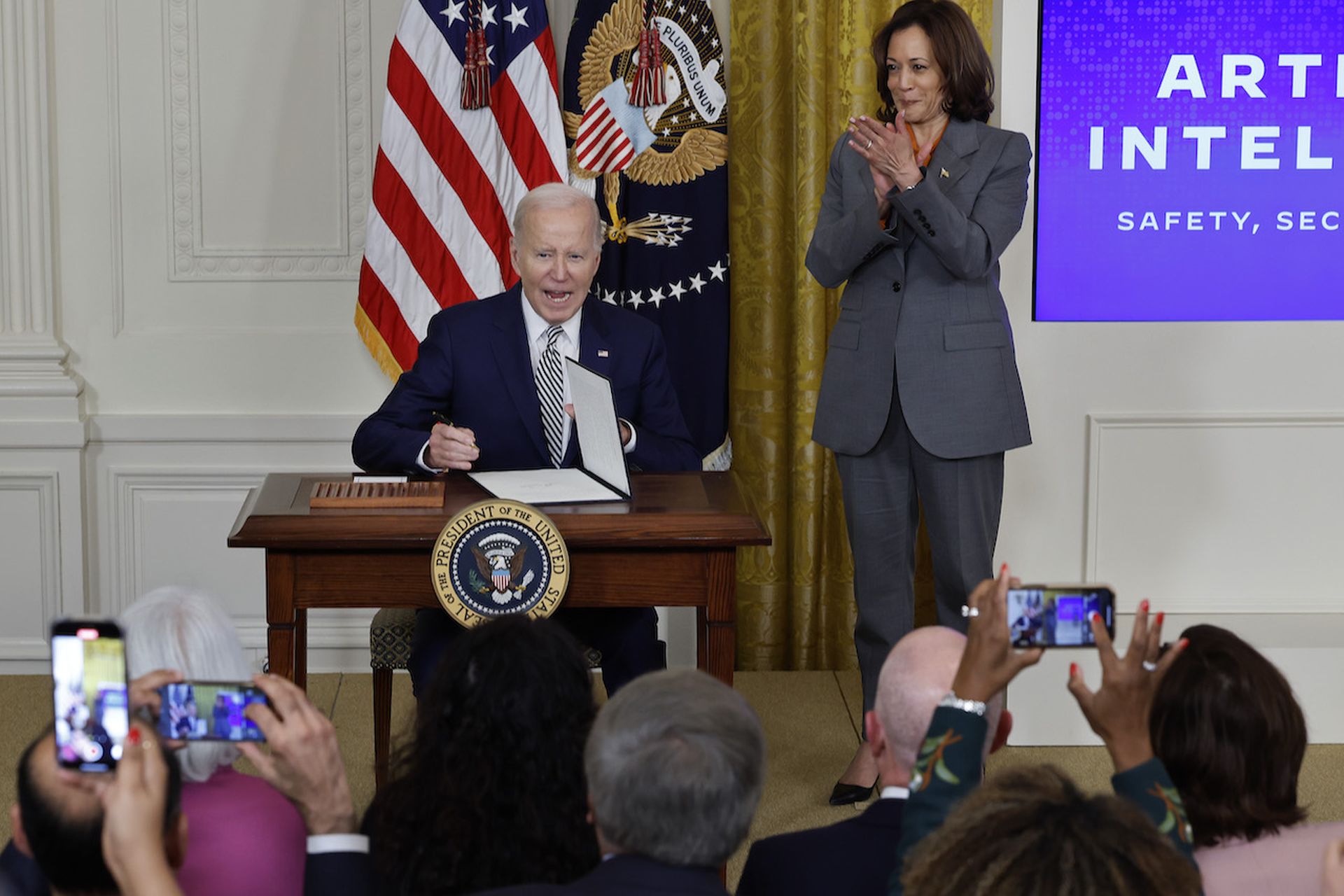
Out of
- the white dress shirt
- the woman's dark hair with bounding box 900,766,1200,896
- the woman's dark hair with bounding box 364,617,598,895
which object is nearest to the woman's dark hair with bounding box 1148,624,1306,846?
the woman's dark hair with bounding box 900,766,1200,896

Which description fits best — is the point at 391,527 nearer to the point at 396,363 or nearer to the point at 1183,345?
the point at 396,363

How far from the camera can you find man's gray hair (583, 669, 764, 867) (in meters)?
1.38

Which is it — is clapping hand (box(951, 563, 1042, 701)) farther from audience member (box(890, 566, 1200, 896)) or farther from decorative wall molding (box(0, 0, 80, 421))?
decorative wall molding (box(0, 0, 80, 421))

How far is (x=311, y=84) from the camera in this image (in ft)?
14.0

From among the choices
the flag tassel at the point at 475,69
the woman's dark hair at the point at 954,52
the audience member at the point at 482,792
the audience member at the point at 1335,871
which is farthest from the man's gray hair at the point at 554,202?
the audience member at the point at 1335,871

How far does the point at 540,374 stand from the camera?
3209mm

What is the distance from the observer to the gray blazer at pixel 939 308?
322 centimetres

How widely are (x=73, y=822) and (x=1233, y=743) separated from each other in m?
1.15

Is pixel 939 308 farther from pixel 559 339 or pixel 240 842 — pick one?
pixel 240 842

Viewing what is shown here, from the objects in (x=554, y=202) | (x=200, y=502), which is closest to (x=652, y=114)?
(x=554, y=202)

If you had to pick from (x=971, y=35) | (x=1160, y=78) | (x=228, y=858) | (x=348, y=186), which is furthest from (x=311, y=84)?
(x=228, y=858)

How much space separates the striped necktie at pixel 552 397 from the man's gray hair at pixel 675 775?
1.78 metres

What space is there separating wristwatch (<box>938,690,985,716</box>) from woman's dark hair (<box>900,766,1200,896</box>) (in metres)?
0.33

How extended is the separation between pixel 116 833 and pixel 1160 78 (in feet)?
10.8
